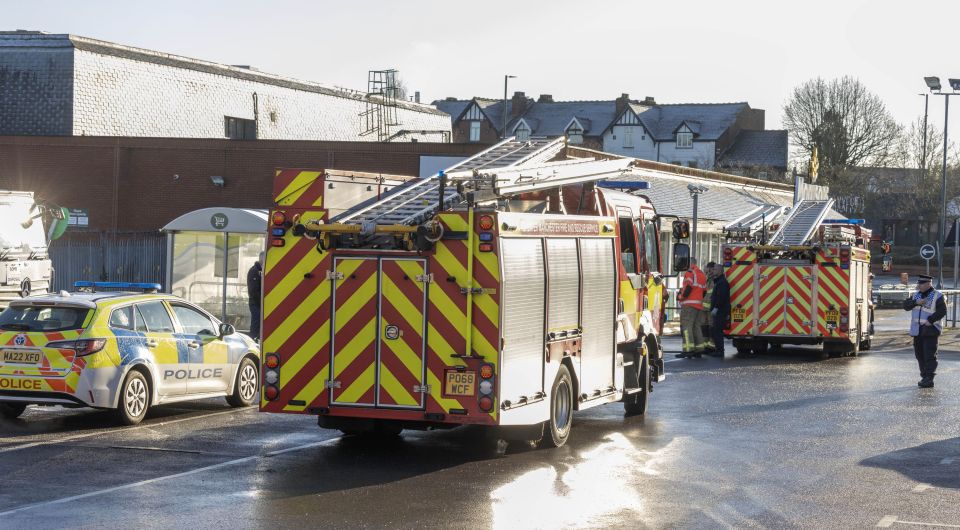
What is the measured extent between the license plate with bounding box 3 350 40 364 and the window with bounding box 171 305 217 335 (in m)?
1.93

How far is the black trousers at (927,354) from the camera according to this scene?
20.6 m

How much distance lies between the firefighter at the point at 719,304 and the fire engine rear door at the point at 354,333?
1560cm

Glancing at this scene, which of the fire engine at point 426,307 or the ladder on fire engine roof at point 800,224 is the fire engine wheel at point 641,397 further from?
the ladder on fire engine roof at point 800,224

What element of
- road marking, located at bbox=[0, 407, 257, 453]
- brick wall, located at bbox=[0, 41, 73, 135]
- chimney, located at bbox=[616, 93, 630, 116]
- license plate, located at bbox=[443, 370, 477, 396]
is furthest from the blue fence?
chimney, located at bbox=[616, 93, 630, 116]

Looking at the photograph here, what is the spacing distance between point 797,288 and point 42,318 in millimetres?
16882

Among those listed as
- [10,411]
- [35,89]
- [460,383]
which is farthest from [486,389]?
[35,89]

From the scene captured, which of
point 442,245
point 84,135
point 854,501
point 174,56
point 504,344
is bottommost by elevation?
point 854,501

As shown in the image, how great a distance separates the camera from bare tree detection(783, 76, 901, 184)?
281 feet

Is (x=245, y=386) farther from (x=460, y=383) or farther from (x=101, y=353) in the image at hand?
(x=460, y=383)

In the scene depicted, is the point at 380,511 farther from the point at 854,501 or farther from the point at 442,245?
the point at 854,501

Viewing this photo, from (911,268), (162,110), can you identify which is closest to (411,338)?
(162,110)

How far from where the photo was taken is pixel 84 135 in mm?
40250

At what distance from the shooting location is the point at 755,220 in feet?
95.8

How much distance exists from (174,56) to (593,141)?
214ft
